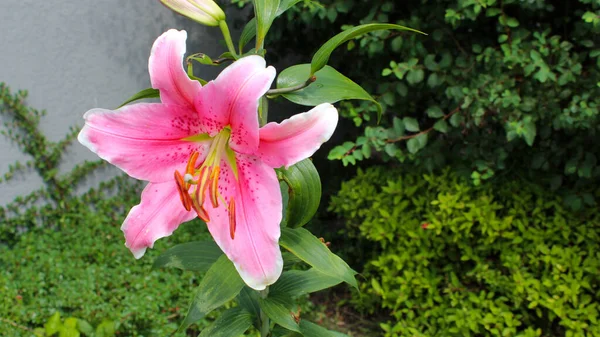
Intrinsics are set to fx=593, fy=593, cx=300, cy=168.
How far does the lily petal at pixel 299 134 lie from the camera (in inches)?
28.9

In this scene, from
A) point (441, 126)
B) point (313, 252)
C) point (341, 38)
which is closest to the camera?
point (341, 38)

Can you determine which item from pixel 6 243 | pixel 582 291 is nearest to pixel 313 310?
pixel 582 291

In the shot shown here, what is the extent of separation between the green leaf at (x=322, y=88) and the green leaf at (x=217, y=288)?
1.03ft

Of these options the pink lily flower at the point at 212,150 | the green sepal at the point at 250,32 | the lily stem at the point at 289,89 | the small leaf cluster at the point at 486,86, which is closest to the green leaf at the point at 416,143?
the small leaf cluster at the point at 486,86

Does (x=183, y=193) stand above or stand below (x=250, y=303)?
above

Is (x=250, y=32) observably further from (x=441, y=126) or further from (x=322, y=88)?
(x=441, y=126)

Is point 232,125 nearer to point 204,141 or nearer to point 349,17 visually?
point 204,141

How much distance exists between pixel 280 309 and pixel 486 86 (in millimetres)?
1426

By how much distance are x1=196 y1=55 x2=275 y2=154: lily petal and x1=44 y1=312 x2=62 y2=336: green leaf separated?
1.63 metres

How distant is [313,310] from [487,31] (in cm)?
144

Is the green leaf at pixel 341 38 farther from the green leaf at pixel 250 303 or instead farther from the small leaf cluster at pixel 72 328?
the small leaf cluster at pixel 72 328

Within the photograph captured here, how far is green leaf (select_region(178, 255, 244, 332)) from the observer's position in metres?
1.00

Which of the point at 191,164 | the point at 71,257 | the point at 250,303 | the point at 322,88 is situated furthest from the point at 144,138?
the point at 71,257

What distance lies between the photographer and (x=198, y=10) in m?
0.88
